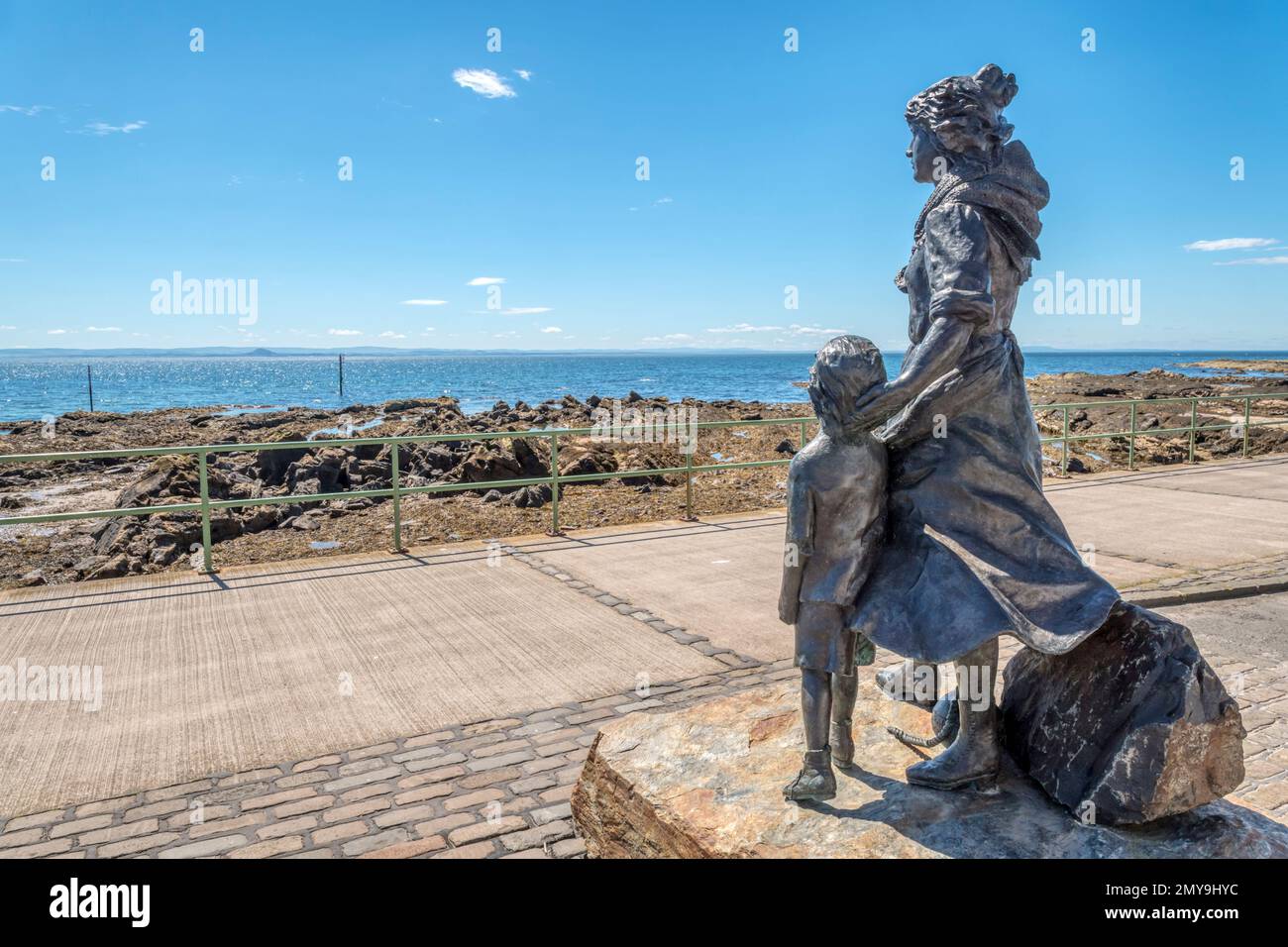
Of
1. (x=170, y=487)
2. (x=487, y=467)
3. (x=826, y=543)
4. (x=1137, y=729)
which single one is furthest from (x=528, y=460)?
(x=1137, y=729)

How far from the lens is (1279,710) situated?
473 centimetres

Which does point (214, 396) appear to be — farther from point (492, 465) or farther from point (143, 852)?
point (143, 852)

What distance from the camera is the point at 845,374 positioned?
2.80m

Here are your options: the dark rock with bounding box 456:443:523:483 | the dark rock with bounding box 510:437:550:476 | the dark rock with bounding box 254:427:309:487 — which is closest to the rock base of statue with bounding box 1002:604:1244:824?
the dark rock with bounding box 456:443:523:483

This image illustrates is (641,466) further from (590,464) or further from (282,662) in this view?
(282,662)

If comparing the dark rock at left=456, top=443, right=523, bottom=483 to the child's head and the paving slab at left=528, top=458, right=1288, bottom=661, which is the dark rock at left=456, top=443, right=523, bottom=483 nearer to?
the paving slab at left=528, top=458, right=1288, bottom=661

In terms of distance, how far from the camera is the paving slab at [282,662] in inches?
169

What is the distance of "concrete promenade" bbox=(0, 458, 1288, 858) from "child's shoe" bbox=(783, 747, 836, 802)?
99 centimetres

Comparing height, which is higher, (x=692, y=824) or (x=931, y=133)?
(x=931, y=133)

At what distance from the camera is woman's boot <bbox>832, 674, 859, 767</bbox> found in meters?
3.18

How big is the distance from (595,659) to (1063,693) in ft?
10.3

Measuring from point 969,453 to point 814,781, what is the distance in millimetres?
1144

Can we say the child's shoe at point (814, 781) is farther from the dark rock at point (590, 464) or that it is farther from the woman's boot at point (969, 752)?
the dark rock at point (590, 464)
